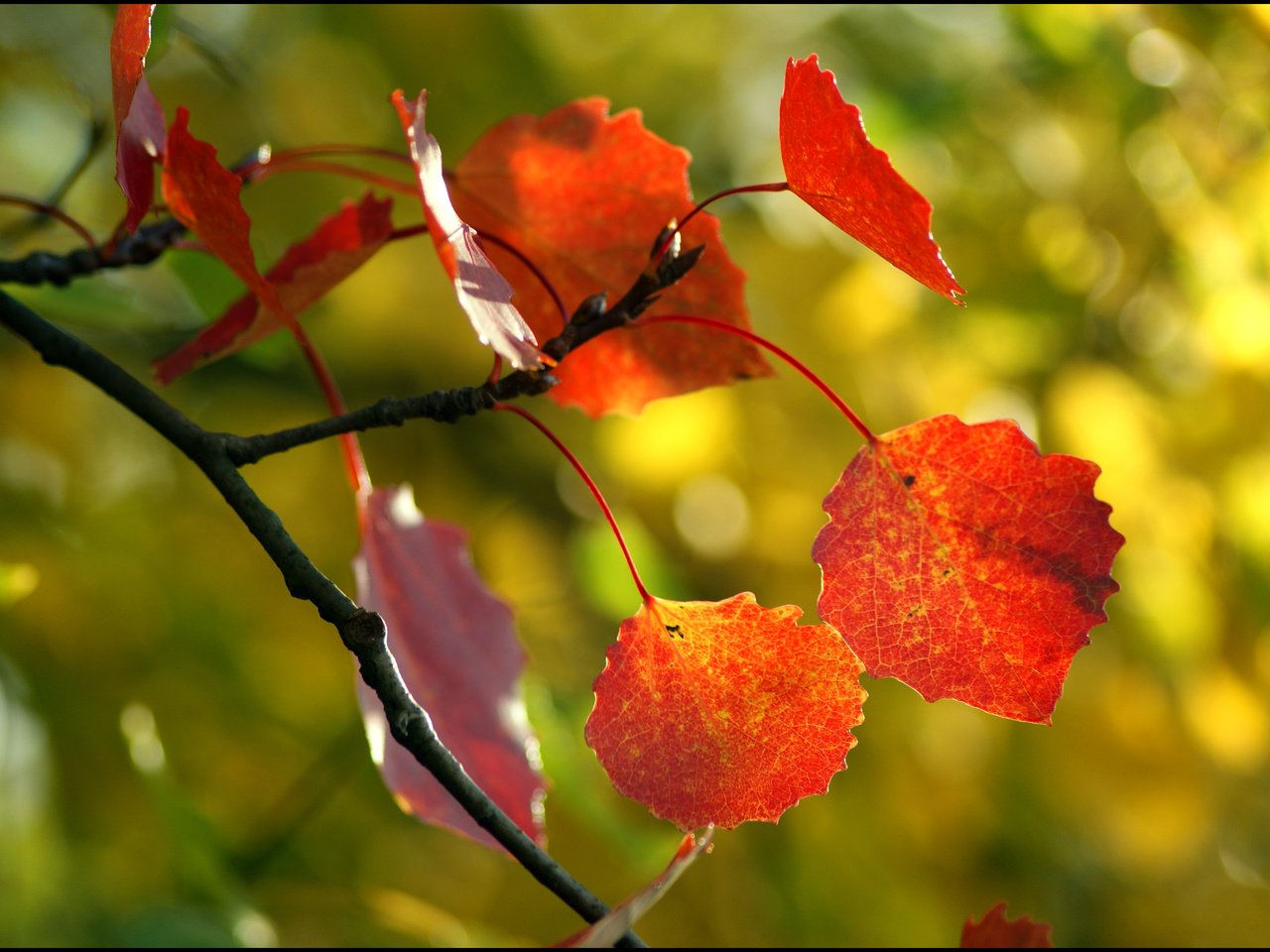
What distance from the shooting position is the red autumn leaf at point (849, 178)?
283 millimetres

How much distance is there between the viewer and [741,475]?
1.01 metres

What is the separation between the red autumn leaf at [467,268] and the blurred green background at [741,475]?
0.52 meters

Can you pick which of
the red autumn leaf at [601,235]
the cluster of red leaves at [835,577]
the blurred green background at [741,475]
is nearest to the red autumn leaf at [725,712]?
the cluster of red leaves at [835,577]

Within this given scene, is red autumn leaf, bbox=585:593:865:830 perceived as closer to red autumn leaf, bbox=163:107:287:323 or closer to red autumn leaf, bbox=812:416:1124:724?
red autumn leaf, bbox=812:416:1124:724

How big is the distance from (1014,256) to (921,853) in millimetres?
486

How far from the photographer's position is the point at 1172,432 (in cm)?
97

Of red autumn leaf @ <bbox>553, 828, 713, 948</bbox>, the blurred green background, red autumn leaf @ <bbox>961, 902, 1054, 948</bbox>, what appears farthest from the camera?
the blurred green background

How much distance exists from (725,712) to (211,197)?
0.18m

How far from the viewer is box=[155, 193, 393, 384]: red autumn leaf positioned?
1.21 ft

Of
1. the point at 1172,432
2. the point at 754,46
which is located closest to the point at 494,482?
the point at 754,46

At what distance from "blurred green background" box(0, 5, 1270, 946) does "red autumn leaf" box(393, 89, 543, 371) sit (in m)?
0.52

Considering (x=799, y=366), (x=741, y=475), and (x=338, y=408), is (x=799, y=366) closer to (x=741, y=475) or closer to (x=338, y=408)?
(x=338, y=408)

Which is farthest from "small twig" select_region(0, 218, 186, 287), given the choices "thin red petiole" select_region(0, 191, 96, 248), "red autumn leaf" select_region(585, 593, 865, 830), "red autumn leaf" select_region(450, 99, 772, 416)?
"red autumn leaf" select_region(585, 593, 865, 830)

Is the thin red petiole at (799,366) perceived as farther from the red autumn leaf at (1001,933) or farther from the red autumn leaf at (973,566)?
the red autumn leaf at (1001,933)
